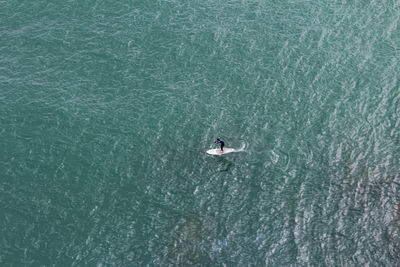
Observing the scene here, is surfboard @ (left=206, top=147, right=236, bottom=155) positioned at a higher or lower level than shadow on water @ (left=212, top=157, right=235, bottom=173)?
higher

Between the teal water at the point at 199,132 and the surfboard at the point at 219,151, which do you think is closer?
the teal water at the point at 199,132

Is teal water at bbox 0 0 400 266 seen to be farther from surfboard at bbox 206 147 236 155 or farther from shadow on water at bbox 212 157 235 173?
surfboard at bbox 206 147 236 155

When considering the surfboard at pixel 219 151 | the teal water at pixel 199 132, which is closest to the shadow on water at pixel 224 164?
the teal water at pixel 199 132

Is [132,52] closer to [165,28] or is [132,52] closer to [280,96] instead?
[165,28]

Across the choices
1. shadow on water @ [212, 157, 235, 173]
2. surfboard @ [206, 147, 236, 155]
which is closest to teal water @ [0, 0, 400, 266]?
shadow on water @ [212, 157, 235, 173]

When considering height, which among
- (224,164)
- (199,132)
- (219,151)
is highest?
(219,151)

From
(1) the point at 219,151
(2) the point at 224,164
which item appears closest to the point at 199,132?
(1) the point at 219,151

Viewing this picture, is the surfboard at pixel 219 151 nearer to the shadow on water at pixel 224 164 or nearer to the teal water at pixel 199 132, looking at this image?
the shadow on water at pixel 224 164

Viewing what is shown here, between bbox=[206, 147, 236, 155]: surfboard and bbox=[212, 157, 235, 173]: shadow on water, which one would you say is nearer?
bbox=[212, 157, 235, 173]: shadow on water

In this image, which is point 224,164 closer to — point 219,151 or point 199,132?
point 219,151
